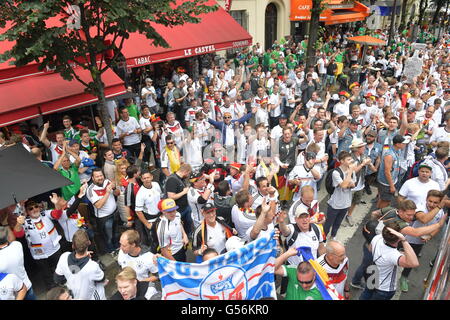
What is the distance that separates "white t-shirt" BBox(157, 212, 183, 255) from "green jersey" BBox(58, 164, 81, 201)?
1851mm

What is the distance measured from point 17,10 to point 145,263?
4712 millimetres

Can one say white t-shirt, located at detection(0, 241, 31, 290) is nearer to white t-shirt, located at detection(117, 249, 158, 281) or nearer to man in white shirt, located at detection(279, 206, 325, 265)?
white t-shirt, located at detection(117, 249, 158, 281)

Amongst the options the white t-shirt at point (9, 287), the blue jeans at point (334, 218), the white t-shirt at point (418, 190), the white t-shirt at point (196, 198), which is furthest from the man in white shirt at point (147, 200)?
the white t-shirt at point (418, 190)

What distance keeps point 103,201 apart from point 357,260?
4157 mm

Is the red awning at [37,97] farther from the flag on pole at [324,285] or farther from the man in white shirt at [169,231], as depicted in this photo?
the flag on pole at [324,285]

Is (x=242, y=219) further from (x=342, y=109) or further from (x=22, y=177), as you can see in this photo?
(x=342, y=109)

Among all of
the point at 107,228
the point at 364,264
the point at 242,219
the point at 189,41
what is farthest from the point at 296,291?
the point at 189,41

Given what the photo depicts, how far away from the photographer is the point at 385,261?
151 inches

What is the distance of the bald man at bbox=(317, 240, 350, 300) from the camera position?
11.9ft

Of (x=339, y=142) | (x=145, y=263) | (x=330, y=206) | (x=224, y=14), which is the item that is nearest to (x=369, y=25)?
(x=224, y=14)

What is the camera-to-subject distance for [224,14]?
1556 cm

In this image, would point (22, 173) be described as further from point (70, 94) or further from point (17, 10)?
point (70, 94)

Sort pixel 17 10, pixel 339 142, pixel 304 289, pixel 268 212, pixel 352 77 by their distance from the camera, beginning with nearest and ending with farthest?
1. pixel 304 289
2. pixel 268 212
3. pixel 17 10
4. pixel 339 142
5. pixel 352 77

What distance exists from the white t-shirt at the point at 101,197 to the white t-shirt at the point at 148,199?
56cm
